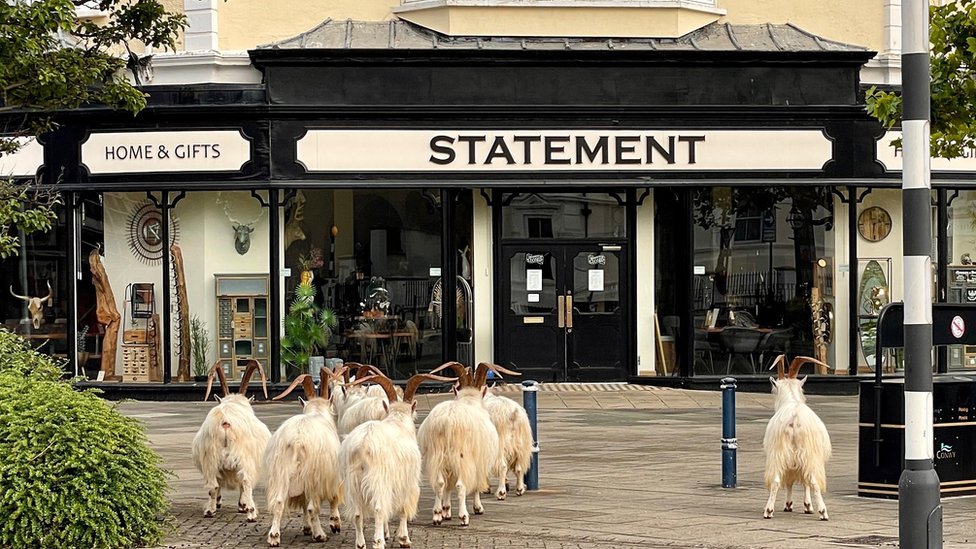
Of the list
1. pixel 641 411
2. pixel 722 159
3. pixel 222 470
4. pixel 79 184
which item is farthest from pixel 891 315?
pixel 79 184

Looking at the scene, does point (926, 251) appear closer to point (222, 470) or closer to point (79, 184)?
point (222, 470)

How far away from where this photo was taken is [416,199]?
22391 mm

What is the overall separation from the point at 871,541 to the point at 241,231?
14.4m

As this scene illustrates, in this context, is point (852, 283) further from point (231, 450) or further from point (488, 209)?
point (231, 450)

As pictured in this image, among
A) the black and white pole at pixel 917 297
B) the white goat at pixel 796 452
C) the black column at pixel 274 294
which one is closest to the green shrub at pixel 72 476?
the white goat at pixel 796 452

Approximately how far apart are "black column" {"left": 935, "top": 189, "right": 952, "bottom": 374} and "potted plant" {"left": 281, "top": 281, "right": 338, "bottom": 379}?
35.3 ft

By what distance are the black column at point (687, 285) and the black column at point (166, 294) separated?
28.8ft

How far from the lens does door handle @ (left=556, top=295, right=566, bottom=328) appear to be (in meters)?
22.9

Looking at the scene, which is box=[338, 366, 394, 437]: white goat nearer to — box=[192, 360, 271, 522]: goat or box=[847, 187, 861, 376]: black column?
box=[192, 360, 271, 522]: goat

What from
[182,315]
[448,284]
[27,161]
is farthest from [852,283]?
[27,161]

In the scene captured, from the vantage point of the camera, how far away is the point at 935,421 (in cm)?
1209

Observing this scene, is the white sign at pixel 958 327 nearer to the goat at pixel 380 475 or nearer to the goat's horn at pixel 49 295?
the goat at pixel 380 475

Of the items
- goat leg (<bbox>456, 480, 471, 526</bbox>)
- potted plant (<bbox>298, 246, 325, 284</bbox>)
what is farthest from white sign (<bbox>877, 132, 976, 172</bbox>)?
goat leg (<bbox>456, 480, 471, 526</bbox>)

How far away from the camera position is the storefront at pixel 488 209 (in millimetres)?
21766
